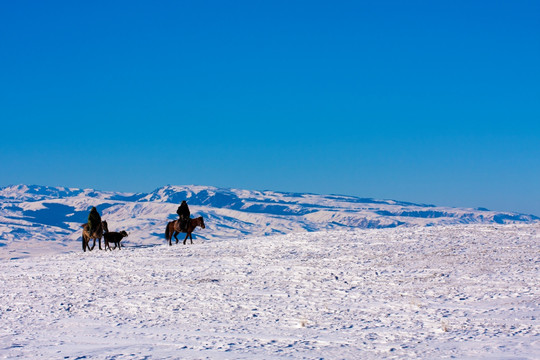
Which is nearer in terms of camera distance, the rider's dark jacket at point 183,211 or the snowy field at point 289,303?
the snowy field at point 289,303

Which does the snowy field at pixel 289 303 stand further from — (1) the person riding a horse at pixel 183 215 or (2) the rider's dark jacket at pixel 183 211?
(2) the rider's dark jacket at pixel 183 211

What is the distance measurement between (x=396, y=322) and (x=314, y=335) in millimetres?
2305

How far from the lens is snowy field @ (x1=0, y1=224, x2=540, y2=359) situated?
1158 cm

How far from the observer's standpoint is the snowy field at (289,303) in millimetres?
11578

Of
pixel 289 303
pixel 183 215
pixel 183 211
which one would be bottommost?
pixel 289 303

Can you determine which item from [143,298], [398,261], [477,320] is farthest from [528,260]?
[143,298]

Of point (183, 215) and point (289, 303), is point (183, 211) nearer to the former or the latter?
point (183, 215)

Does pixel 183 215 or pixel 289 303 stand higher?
pixel 183 215

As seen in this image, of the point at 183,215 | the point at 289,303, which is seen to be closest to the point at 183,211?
the point at 183,215

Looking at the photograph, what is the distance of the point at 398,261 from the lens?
76.6ft

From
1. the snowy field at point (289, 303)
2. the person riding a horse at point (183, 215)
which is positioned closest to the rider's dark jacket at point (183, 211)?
the person riding a horse at point (183, 215)

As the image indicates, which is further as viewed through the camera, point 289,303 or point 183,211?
point 183,211

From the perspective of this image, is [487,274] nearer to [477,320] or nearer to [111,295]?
[477,320]

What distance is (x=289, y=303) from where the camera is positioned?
16.2m
